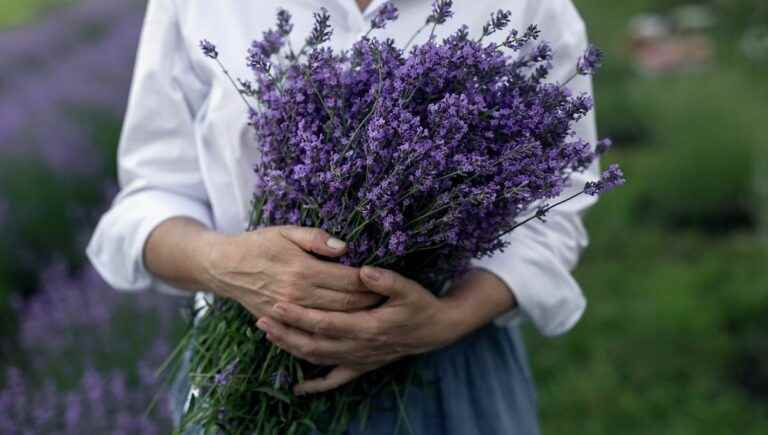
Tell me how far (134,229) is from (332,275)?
0.51m

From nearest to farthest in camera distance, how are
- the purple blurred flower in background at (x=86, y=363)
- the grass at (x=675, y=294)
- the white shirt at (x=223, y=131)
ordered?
the white shirt at (x=223, y=131) < the purple blurred flower in background at (x=86, y=363) < the grass at (x=675, y=294)

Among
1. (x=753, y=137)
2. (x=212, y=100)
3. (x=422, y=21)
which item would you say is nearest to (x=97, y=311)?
(x=212, y=100)

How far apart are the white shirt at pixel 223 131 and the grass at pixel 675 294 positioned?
2142 mm

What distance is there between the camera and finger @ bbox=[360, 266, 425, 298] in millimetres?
1350

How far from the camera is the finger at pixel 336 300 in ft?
4.60

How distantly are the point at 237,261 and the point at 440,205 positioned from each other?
370 millimetres

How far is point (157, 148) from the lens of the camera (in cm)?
173

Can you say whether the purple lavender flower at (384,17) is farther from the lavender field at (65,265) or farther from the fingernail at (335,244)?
the lavender field at (65,265)

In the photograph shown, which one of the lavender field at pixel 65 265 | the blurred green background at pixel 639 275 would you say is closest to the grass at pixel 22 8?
the lavender field at pixel 65 265

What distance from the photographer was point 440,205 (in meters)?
1.31

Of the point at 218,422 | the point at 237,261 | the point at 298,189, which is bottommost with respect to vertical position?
the point at 218,422

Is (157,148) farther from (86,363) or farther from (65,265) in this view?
(65,265)

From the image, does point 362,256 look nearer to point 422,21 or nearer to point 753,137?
point 422,21

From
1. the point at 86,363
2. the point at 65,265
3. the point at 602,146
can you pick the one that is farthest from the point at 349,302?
the point at 65,265
